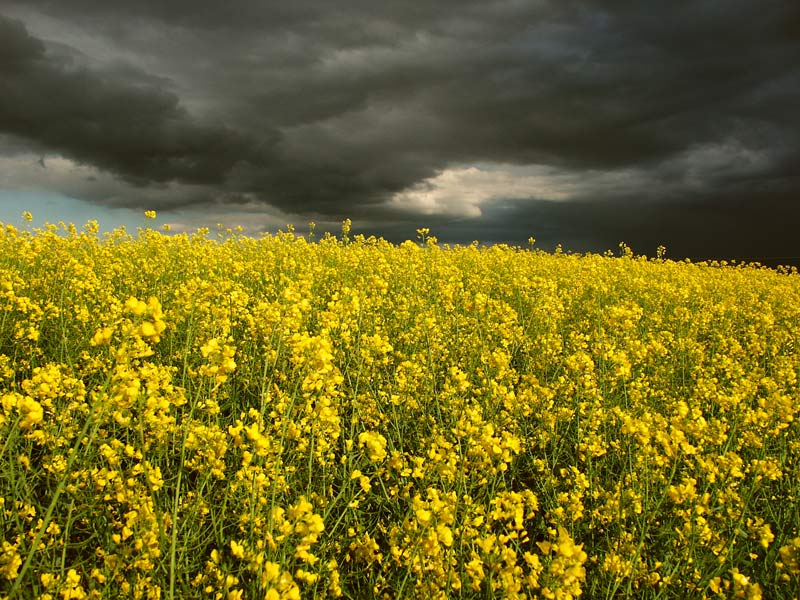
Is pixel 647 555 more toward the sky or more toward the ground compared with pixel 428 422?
more toward the ground

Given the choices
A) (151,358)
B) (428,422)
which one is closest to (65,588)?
(428,422)

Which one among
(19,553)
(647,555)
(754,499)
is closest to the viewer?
(19,553)

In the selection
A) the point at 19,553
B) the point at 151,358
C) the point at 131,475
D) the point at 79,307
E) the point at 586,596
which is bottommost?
the point at 586,596

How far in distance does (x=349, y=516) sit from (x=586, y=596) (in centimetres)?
124

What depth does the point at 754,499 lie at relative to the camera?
3.28m

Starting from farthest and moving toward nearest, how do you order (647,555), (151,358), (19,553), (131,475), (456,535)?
(151,358)
(647,555)
(131,475)
(456,535)
(19,553)

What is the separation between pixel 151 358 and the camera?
4.29 m

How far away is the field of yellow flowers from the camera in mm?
1994

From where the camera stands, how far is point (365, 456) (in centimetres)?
314

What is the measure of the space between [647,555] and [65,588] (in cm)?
275

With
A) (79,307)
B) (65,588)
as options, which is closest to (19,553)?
(65,588)

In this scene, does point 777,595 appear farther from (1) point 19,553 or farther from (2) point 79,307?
(2) point 79,307

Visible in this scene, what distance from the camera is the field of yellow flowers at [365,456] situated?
1994 mm

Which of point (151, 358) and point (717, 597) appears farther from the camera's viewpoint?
point (151, 358)
